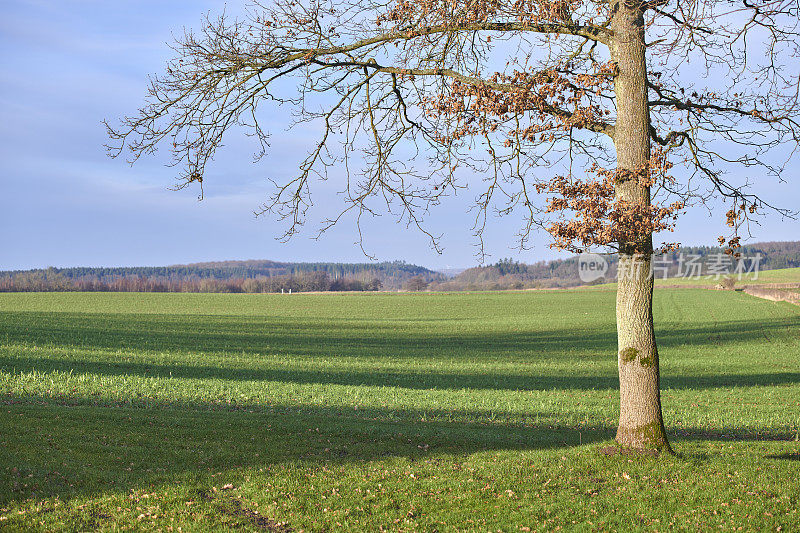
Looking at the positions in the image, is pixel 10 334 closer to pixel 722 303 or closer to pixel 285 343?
pixel 285 343

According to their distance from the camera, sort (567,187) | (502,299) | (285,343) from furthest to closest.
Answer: (502,299) → (285,343) → (567,187)

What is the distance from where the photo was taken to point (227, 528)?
7.79 meters

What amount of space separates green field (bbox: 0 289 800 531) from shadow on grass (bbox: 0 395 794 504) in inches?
2.1

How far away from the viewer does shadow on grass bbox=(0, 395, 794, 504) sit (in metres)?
9.34

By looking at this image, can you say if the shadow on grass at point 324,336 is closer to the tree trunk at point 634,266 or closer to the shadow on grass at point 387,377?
the shadow on grass at point 387,377

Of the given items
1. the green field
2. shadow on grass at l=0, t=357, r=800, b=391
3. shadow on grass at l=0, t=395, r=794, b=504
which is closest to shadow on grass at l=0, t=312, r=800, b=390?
shadow on grass at l=0, t=357, r=800, b=391

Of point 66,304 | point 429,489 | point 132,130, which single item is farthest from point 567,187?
point 66,304

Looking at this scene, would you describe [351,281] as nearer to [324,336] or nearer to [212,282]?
[212,282]

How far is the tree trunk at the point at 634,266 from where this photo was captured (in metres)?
10.7

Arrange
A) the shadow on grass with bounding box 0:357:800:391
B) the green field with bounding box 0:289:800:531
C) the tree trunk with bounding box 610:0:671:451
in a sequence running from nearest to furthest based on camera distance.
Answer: the green field with bounding box 0:289:800:531 < the tree trunk with bounding box 610:0:671:451 < the shadow on grass with bounding box 0:357:800:391

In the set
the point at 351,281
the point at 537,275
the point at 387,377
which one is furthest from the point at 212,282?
the point at 387,377

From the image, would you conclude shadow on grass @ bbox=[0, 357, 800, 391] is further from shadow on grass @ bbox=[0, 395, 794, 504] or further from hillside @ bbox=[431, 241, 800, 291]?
hillside @ bbox=[431, 241, 800, 291]

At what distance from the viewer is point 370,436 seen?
12547mm

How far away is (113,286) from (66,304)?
1599 inches
